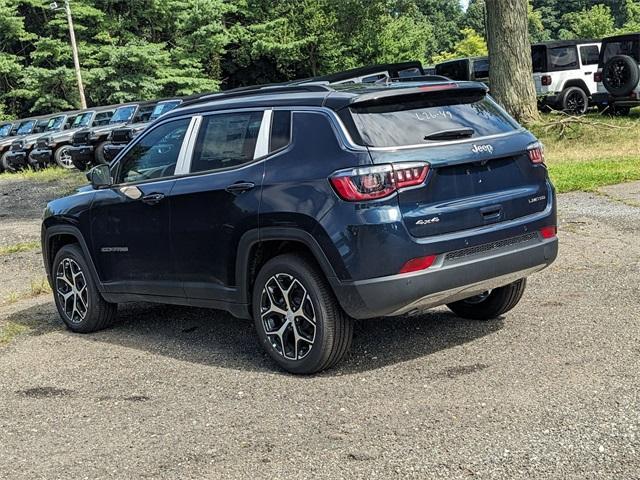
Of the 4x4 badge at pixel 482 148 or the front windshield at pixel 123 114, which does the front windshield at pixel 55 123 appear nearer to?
the front windshield at pixel 123 114

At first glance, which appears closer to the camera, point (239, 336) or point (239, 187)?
point (239, 187)

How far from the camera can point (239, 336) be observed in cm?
663

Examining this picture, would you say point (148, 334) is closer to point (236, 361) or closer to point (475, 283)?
point (236, 361)

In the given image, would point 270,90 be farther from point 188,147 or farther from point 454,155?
point 454,155

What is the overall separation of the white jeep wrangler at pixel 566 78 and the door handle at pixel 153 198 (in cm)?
1987

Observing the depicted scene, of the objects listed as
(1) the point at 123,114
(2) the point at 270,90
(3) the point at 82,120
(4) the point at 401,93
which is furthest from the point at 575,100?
(4) the point at 401,93

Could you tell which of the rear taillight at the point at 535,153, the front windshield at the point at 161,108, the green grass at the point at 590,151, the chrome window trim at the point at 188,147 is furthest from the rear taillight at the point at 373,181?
the front windshield at the point at 161,108

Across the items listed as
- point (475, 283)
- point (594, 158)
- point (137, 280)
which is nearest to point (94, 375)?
point (137, 280)

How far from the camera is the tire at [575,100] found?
80.0ft

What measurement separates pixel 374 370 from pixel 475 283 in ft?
2.70

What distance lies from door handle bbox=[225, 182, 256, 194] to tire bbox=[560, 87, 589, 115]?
2026cm

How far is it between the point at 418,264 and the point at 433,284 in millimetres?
155

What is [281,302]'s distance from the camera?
555 cm

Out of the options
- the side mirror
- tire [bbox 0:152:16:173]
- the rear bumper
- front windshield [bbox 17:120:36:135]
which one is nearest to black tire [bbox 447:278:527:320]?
the rear bumper
